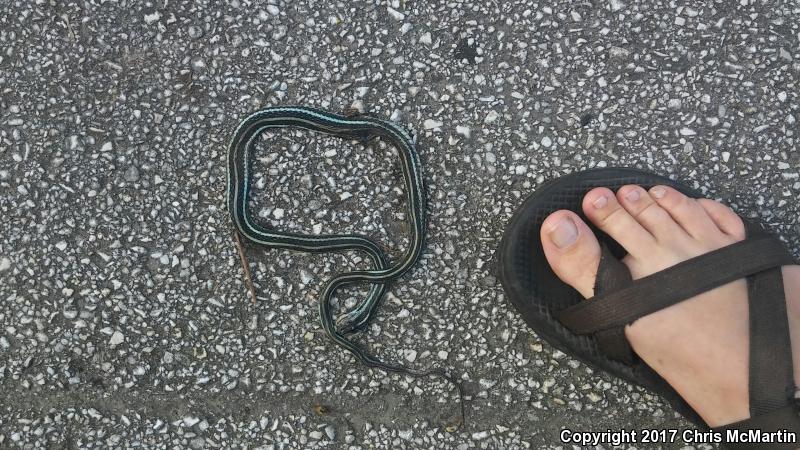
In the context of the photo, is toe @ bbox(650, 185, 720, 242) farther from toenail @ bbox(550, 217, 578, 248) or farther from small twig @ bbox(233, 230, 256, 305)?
small twig @ bbox(233, 230, 256, 305)

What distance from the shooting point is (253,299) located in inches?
112

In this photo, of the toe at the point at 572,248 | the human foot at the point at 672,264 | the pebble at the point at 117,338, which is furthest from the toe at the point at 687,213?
the pebble at the point at 117,338

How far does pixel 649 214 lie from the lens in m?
2.67

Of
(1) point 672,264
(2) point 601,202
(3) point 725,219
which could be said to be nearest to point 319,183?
(2) point 601,202

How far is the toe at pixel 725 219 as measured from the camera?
2.64 m

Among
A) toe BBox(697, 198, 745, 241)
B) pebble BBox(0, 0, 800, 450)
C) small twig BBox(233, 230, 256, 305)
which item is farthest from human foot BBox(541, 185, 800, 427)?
small twig BBox(233, 230, 256, 305)

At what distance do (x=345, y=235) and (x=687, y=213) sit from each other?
4.79 feet

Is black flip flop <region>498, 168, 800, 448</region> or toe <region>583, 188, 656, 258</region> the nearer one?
black flip flop <region>498, 168, 800, 448</region>

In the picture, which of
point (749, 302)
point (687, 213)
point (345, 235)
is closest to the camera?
point (749, 302)

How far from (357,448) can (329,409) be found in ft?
0.70

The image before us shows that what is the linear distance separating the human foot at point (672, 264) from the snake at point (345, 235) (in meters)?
0.63

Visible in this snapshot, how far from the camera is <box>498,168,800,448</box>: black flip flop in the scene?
2.50 metres

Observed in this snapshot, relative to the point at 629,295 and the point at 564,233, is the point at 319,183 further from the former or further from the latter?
the point at 629,295

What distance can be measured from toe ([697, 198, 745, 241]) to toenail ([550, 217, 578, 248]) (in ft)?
1.90
